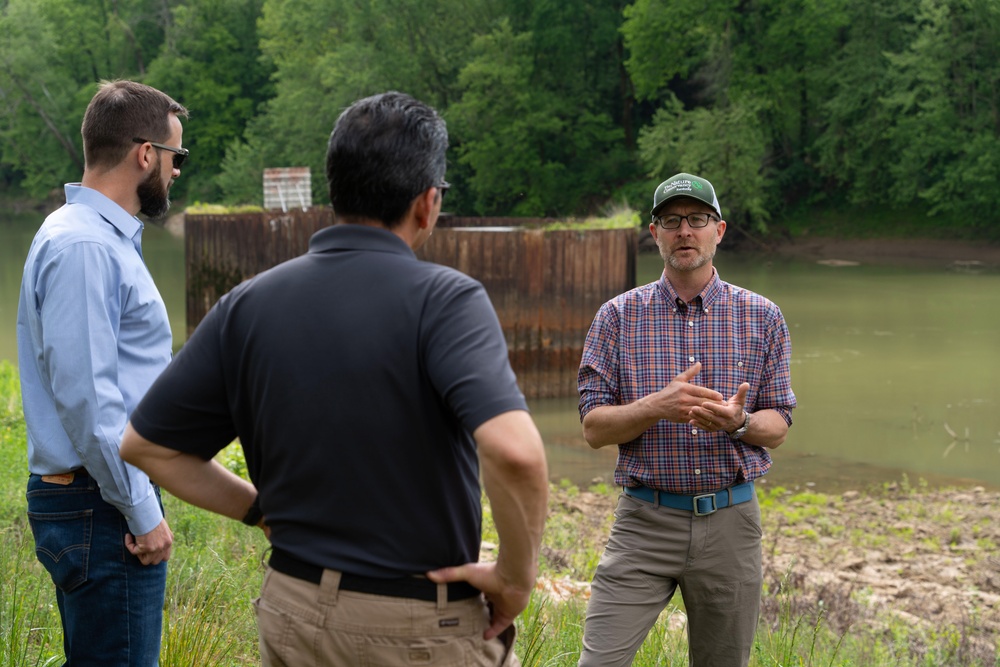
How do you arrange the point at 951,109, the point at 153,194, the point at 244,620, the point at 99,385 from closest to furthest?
the point at 99,385, the point at 153,194, the point at 244,620, the point at 951,109

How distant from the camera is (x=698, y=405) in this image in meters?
3.77

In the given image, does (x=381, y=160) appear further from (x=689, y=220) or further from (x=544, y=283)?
(x=544, y=283)

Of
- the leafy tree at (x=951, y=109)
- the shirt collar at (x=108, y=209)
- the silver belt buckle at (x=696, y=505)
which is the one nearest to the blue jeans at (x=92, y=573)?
the shirt collar at (x=108, y=209)

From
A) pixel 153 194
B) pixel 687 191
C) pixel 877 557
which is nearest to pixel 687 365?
pixel 687 191

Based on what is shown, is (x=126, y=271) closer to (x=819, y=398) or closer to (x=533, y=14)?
(x=819, y=398)

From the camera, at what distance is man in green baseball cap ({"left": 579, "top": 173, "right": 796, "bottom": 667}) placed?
3924 millimetres

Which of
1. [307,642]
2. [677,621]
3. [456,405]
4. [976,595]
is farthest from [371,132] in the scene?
[976,595]

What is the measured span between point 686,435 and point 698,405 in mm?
Result: 198

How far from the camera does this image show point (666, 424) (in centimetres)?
396

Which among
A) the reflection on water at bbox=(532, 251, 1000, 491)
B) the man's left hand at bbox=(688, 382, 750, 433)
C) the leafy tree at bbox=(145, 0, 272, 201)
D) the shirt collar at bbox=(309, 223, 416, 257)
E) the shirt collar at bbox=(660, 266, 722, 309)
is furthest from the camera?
the leafy tree at bbox=(145, 0, 272, 201)

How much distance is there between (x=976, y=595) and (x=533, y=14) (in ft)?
139

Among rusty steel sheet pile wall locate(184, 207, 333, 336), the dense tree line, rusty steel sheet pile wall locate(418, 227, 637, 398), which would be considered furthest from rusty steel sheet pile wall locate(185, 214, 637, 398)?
the dense tree line

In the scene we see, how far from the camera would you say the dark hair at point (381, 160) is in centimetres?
236

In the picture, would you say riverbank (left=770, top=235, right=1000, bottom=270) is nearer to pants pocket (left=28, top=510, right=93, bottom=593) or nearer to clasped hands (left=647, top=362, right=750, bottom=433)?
clasped hands (left=647, top=362, right=750, bottom=433)
